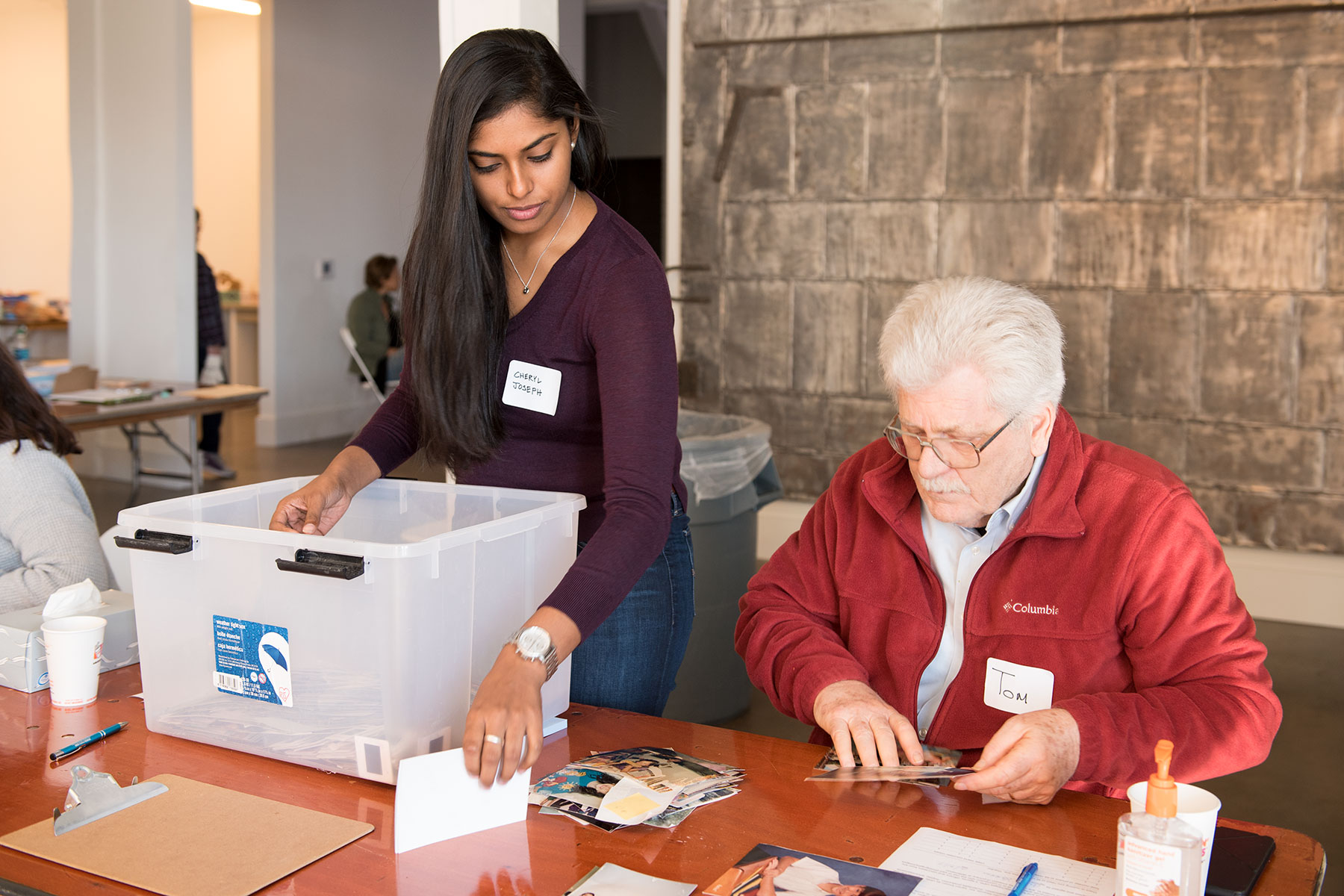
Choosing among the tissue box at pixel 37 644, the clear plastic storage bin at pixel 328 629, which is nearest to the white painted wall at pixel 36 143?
the tissue box at pixel 37 644

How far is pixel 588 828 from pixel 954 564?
0.68 meters

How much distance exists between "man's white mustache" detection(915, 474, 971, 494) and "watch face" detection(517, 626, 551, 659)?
559mm

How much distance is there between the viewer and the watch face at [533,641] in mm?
1269

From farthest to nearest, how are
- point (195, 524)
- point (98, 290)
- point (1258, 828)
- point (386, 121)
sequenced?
point (386, 121) → point (98, 290) → point (195, 524) → point (1258, 828)

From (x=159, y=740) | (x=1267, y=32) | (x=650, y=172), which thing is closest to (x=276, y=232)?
(x=650, y=172)

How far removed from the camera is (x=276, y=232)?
8078 mm

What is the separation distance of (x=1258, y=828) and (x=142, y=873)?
1.17 meters

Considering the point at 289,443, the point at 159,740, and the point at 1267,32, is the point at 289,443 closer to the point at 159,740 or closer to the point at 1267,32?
the point at 1267,32

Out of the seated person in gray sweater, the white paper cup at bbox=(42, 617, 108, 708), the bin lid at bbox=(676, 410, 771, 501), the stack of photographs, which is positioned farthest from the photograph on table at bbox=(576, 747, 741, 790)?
the bin lid at bbox=(676, 410, 771, 501)

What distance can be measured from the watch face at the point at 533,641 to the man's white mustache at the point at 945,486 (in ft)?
1.83

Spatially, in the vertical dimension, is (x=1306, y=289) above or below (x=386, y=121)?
below

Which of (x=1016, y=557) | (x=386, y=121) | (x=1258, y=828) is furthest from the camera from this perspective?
(x=386, y=121)

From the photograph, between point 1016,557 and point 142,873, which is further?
point 1016,557

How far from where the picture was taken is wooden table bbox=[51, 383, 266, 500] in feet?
16.0
